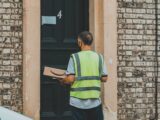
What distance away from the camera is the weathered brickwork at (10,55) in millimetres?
10703

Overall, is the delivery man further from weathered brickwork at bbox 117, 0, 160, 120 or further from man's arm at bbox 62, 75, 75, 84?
weathered brickwork at bbox 117, 0, 160, 120

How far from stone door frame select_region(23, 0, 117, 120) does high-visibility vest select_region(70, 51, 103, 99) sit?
2.64 m

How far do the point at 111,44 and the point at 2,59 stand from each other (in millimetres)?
1986

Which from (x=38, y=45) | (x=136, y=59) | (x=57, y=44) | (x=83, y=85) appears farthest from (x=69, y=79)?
(x=136, y=59)

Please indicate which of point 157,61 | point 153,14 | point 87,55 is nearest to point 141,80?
point 157,61

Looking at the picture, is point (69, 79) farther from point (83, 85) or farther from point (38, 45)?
point (38, 45)

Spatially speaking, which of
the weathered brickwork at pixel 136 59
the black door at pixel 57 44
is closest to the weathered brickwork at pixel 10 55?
the black door at pixel 57 44

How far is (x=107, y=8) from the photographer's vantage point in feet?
36.9

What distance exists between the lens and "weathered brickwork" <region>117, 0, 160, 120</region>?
37.4 feet

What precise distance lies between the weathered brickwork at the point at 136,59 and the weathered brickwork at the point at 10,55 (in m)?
1.87

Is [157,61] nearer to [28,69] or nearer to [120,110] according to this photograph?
[120,110]

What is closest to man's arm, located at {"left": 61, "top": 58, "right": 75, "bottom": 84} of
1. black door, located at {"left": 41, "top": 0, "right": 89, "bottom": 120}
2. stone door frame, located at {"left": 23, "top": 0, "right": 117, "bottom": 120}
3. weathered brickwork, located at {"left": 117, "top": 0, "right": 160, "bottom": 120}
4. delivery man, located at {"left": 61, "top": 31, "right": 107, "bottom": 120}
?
delivery man, located at {"left": 61, "top": 31, "right": 107, "bottom": 120}

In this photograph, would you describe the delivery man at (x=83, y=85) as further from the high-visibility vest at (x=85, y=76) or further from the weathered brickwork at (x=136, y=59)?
the weathered brickwork at (x=136, y=59)

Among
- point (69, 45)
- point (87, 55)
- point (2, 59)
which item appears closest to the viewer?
point (87, 55)
